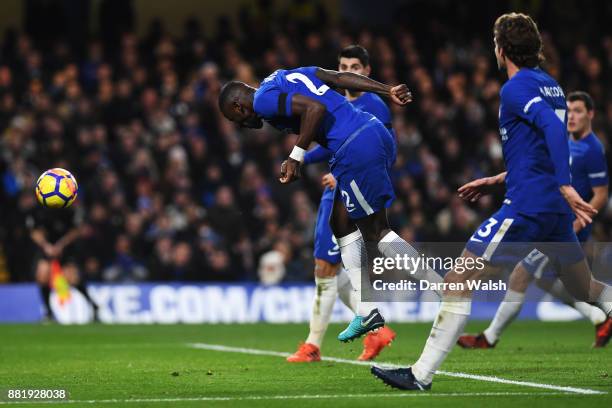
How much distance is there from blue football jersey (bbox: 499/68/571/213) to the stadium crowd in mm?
11939

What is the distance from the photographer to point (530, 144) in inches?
276

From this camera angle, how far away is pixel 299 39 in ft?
75.5

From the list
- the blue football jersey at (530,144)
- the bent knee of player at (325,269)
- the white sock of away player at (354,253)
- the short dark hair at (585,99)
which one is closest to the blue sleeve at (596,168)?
the short dark hair at (585,99)

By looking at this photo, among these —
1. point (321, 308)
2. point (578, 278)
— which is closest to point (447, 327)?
point (578, 278)

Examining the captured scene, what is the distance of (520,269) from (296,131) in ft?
10.7

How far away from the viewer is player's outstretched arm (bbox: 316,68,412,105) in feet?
26.7

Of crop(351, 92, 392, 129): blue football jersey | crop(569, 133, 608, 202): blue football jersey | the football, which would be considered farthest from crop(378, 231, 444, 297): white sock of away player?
the football

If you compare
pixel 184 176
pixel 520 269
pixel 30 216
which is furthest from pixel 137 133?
pixel 520 269

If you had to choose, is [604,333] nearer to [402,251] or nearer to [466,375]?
[466,375]

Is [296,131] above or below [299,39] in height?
below

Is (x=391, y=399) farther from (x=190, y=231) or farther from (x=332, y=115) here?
(x=190, y=231)

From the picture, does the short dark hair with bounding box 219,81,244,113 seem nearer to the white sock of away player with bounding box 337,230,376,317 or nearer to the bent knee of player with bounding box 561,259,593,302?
the white sock of away player with bounding box 337,230,376,317

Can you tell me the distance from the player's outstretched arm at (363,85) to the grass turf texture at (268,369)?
195cm

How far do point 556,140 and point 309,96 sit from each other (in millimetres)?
2214
